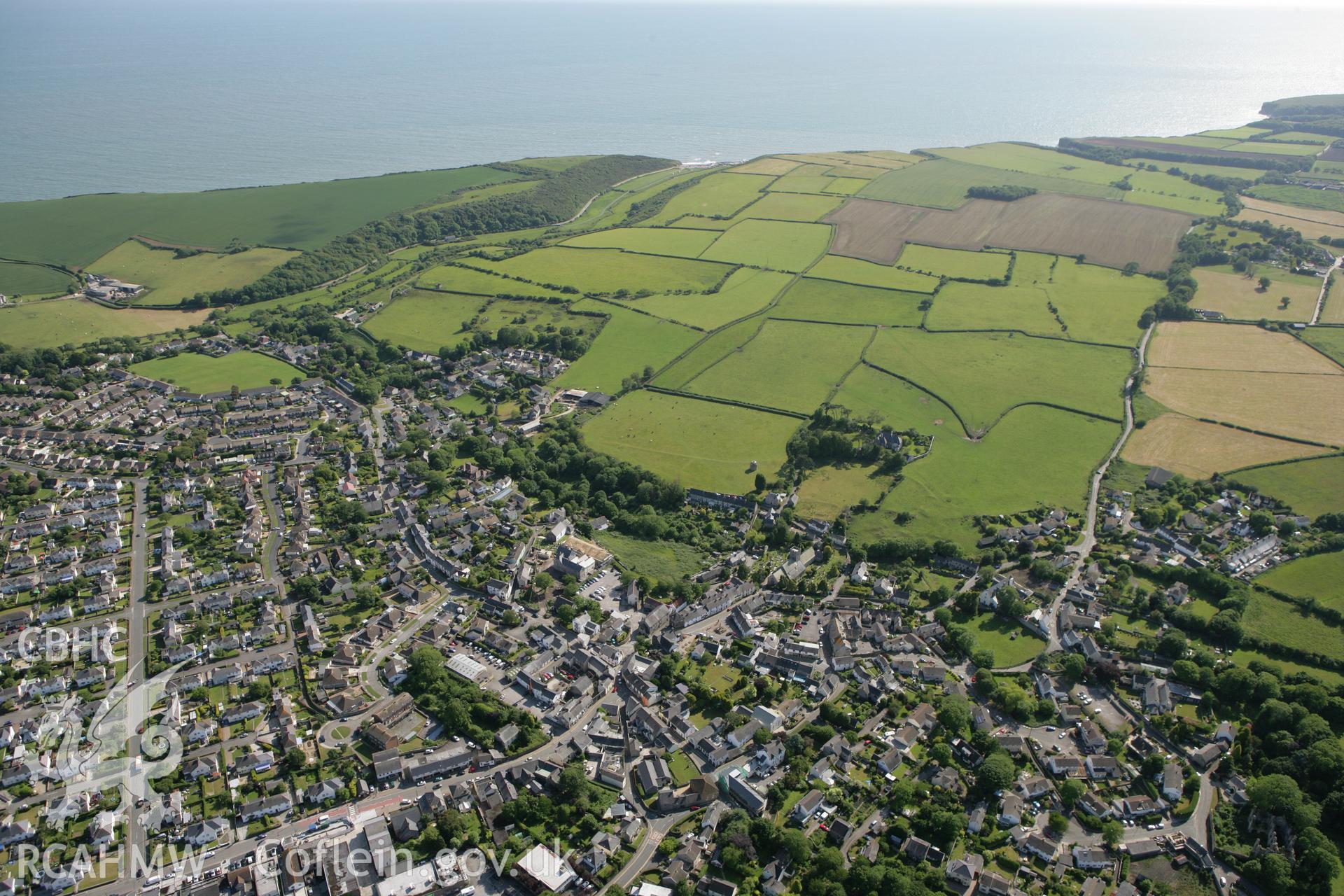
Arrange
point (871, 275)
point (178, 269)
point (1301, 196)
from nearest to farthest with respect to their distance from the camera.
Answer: point (871, 275) < point (178, 269) < point (1301, 196)

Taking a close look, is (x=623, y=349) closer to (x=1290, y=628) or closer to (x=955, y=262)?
(x=955, y=262)

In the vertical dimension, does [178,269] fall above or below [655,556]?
above

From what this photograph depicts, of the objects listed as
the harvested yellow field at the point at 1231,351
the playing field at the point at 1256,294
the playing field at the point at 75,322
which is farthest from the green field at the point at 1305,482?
the playing field at the point at 75,322

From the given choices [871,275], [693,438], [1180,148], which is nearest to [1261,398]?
[871,275]

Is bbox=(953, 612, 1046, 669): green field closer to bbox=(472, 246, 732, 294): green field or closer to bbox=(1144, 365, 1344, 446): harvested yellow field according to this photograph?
bbox=(1144, 365, 1344, 446): harvested yellow field

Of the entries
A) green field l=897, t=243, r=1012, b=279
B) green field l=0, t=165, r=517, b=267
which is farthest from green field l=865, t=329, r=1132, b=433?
green field l=0, t=165, r=517, b=267

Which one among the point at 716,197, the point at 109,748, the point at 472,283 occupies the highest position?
the point at 716,197

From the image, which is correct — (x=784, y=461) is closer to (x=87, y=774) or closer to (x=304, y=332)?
(x=87, y=774)

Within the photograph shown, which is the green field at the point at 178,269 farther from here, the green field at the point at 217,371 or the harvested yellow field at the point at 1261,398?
the harvested yellow field at the point at 1261,398
